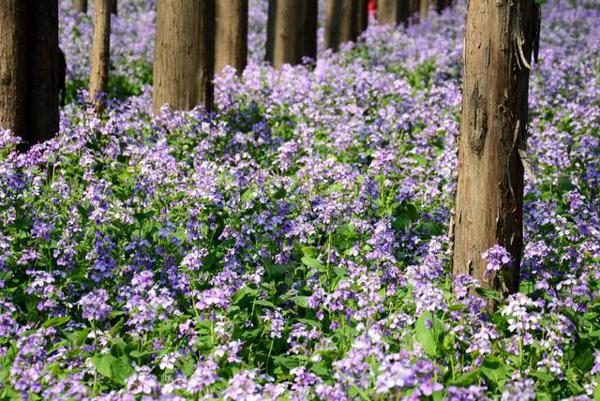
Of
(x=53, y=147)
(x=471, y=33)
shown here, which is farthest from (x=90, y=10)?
(x=471, y=33)

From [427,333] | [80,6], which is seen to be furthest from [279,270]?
[80,6]

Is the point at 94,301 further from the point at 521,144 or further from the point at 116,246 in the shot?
the point at 521,144

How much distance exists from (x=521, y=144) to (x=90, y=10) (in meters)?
18.1

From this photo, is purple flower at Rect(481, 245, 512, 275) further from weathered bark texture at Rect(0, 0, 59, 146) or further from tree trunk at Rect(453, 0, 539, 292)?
weathered bark texture at Rect(0, 0, 59, 146)

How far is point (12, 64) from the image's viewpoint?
664cm

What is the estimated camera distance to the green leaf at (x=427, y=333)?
13.9 feet

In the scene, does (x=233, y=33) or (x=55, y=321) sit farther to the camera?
(x=233, y=33)

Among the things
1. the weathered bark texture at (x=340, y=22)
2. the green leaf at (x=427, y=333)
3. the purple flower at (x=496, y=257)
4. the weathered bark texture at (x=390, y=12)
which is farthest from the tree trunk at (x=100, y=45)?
the weathered bark texture at (x=390, y=12)

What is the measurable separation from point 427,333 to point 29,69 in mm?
3898

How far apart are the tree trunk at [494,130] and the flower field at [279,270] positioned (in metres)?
0.17

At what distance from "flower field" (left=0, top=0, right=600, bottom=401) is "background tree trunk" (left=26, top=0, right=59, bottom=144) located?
280 mm

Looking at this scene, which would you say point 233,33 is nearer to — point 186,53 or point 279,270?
point 186,53

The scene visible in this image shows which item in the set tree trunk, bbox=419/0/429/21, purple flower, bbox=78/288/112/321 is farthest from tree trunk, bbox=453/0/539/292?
tree trunk, bbox=419/0/429/21

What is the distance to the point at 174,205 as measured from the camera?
580 centimetres
